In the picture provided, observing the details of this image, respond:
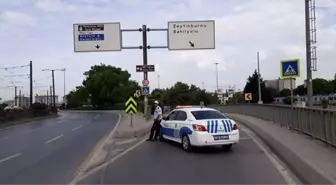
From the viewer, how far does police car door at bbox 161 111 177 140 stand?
→ 1664cm

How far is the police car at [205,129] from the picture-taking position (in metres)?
→ 14.0

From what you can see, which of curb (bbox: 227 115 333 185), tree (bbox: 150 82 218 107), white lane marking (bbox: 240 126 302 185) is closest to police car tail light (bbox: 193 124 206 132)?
white lane marking (bbox: 240 126 302 185)

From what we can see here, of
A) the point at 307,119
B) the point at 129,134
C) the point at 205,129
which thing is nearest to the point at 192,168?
the point at 205,129

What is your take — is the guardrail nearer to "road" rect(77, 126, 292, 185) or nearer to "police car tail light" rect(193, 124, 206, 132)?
"road" rect(77, 126, 292, 185)

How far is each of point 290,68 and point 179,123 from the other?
5554 millimetres

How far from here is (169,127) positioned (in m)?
16.9

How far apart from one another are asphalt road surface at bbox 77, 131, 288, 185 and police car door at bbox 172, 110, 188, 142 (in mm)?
681

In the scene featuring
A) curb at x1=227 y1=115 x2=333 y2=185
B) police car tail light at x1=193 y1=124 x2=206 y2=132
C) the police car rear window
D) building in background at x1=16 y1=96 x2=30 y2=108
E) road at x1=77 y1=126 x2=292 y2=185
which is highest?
building in background at x1=16 y1=96 x2=30 y2=108

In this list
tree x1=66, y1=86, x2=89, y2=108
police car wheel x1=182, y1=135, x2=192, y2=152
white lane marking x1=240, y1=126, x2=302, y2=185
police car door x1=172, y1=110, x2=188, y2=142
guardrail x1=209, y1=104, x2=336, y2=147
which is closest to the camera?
white lane marking x1=240, y1=126, x2=302, y2=185

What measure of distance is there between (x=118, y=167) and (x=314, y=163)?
15.4 ft

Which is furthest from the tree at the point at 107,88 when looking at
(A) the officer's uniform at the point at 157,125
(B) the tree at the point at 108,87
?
(A) the officer's uniform at the point at 157,125

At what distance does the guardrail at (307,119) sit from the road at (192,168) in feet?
6.22

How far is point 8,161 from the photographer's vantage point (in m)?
13.3

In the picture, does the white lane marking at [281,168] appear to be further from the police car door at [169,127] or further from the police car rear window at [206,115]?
the police car door at [169,127]
